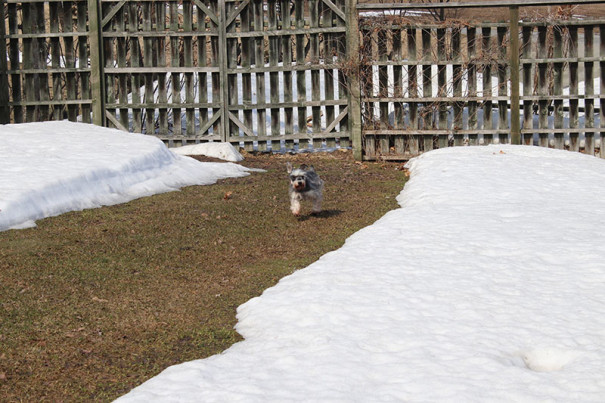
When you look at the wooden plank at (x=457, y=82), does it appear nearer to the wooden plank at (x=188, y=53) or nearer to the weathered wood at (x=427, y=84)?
the weathered wood at (x=427, y=84)

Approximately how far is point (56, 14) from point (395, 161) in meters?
7.75

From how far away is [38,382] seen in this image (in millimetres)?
5020

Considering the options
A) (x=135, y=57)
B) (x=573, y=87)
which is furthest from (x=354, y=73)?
(x=135, y=57)

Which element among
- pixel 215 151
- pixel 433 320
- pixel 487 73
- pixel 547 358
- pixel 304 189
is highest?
pixel 487 73

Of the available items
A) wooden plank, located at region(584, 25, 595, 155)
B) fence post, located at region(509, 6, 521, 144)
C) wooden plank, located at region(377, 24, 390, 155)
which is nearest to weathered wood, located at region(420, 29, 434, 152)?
wooden plank, located at region(377, 24, 390, 155)

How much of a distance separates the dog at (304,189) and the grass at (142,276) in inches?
8.3

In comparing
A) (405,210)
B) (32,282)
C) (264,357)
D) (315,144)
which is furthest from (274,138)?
(264,357)

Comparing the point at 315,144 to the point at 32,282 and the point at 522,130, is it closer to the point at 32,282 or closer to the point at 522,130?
the point at 522,130

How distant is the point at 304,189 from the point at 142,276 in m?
3.05

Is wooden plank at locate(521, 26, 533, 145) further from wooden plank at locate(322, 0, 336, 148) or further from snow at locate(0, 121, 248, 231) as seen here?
snow at locate(0, 121, 248, 231)

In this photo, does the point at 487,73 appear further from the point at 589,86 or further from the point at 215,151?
the point at 215,151

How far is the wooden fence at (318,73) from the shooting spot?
47.8 feet

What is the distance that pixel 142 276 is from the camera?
7.37m

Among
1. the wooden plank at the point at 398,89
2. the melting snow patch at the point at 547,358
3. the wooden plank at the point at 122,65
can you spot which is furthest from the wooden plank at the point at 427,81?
the melting snow patch at the point at 547,358
